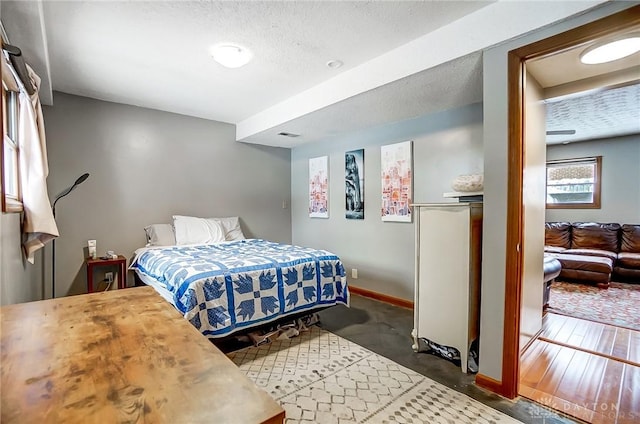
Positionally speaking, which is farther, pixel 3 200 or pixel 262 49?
pixel 262 49

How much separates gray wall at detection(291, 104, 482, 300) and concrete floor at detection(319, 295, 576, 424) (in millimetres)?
394

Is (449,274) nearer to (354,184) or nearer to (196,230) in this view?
(354,184)

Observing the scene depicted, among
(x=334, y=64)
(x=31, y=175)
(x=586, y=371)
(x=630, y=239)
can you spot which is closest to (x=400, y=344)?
(x=586, y=371)

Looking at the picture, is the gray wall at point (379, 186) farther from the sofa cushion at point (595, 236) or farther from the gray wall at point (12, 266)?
the sofa cushion at point (595, 236)

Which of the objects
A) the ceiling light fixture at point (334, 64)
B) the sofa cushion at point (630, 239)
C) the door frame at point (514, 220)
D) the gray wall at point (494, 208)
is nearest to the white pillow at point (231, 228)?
the ceiling light fixture at point (334, 64)

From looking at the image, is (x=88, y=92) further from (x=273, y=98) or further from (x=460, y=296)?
(x=460, y=296)

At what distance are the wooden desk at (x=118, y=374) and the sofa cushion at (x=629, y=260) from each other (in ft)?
19.2

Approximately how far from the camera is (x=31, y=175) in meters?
2.19

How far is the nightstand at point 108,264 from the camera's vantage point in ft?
10.6

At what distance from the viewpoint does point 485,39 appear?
1911 millimetres

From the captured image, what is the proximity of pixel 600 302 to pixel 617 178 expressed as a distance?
8.19ft

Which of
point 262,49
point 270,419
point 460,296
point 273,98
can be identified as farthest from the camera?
point 273,98

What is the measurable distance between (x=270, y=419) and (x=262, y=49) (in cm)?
251

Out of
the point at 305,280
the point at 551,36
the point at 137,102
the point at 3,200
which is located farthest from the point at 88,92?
the point at 551,36
